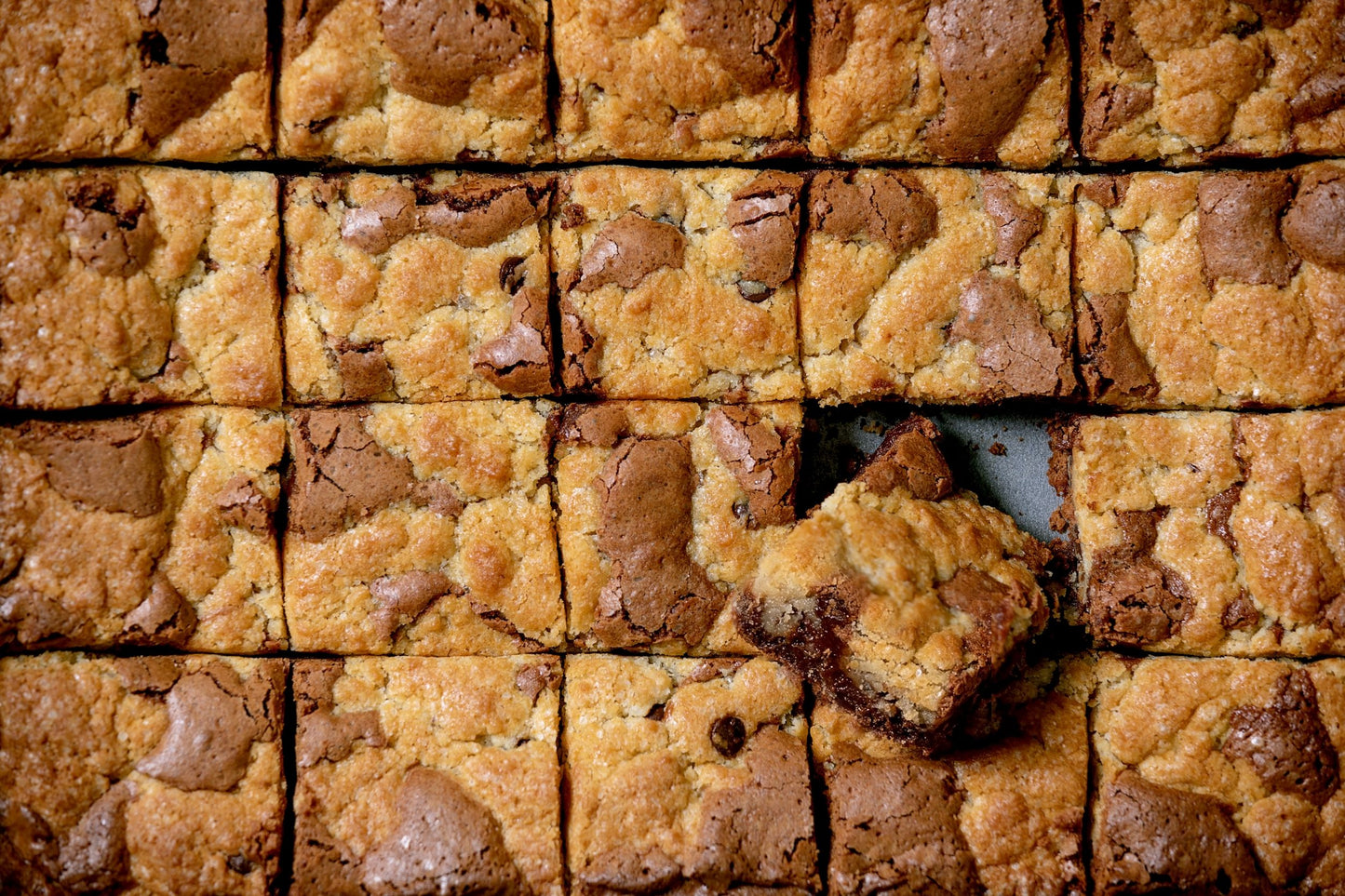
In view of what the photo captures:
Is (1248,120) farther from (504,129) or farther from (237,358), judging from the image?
(237,358)

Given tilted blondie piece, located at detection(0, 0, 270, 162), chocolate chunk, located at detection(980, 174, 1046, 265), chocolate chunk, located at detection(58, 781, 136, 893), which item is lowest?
chocolate chunk, located at detection(58, 781, 136, 893)

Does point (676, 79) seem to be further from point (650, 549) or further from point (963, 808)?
point (963, 808)

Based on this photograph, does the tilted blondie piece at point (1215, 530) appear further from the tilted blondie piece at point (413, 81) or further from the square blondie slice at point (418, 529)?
the tilted blondie piece at point (413, 81)

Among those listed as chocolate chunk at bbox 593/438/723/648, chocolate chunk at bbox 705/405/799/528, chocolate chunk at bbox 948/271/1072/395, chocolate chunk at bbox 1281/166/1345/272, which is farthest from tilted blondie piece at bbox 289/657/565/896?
chocolate chunk at bbox 1281/166/1345/272

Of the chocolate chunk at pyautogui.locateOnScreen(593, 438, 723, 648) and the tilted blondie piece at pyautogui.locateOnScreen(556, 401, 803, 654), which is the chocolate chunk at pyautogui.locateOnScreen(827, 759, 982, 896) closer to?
the tilted blondie piece at pyautogui.locateOnScreen(556, 401, 803, 654)

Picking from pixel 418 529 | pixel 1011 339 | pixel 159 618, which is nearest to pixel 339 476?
pixel 418 529

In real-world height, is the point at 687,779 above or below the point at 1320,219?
below

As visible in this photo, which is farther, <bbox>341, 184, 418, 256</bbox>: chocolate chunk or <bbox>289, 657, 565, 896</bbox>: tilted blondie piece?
<bbox>341, 184, 418, 256</bbox>: chocolate chunk

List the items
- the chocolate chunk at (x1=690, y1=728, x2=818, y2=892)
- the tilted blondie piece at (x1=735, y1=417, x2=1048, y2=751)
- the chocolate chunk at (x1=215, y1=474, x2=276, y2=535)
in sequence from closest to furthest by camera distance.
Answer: the tilted blondie piece at (x1=735, y1=417, x2=1048, y2=751) < the chocolate chunk at (x1=690, y1=728, x2=818, y2=892) < the chocolate chunk at (x1=215, y1=474, x2=276, y2=535)
